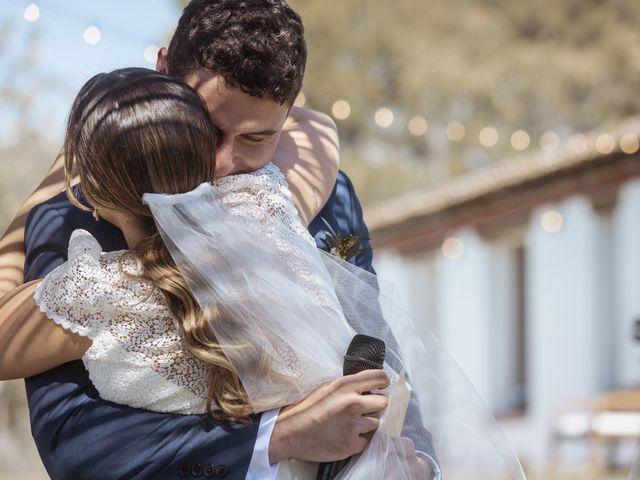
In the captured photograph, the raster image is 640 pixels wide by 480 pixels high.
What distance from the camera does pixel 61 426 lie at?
2092 millimetres

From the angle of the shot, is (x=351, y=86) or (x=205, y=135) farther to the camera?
(x=351, y=86)

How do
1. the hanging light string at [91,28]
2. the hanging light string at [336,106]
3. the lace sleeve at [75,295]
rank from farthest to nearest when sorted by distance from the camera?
1. the hanging light string at [336,106]
2. the hanging light string at [91,28]
3. the lace sleeve at [75,295]

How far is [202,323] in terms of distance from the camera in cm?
201

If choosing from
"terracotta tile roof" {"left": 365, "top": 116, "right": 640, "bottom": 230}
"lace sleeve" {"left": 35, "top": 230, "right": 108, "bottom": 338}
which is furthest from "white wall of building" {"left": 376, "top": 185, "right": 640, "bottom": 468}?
"lace sleeve" {"left": 35, "top": 230, "right": 108, "bottom": 338}

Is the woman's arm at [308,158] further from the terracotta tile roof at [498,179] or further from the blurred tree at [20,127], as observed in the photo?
the terracotta tile roof at [498,179]

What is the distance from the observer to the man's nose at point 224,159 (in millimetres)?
2174

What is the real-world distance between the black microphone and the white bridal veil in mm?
19

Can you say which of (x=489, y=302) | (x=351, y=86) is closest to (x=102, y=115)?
(x=489, y=302)

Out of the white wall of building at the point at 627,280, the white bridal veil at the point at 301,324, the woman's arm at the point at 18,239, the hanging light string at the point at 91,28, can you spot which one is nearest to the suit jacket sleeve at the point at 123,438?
the white bridal veil at the point at 301,324

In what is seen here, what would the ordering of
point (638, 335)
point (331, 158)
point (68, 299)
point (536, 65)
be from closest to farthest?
point (68, 299) < point (331, 158) < point (638, 335) < point (536, 65)

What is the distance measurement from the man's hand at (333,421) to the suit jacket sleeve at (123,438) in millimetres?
69

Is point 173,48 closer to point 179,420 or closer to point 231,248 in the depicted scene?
point 231,248

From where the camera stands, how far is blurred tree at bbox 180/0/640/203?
28.9 m

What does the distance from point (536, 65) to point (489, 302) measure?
40.7ft
